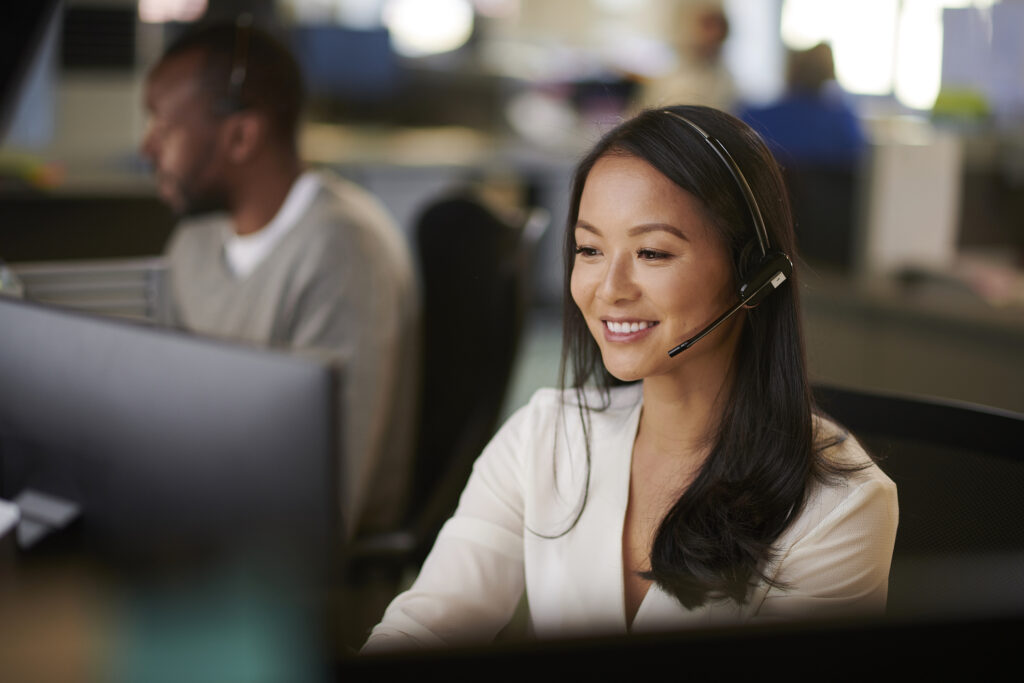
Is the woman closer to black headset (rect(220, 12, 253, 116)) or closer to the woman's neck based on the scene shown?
the woman's neck

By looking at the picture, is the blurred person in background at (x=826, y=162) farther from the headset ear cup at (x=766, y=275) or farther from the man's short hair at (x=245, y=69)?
the headset ear cup at (x=766, y=275)

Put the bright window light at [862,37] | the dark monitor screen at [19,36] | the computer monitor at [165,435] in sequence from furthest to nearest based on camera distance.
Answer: the bright window light at [862,37]
the dark monitor screen at [19,36]
the computer monitor at [165,435]

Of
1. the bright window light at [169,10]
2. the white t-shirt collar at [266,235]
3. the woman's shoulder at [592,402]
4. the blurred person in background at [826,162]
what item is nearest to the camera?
the woman's shoulder at [592,402]

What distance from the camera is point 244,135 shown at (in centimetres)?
158

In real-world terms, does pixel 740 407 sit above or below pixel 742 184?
below

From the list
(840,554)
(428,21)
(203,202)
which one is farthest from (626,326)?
(428,21)

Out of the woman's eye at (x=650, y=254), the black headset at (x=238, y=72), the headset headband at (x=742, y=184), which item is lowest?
the woman's eye at (x=650, y=254)

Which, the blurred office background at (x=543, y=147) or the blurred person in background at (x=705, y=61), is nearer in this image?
the blurred office background at (x=543, y=147)

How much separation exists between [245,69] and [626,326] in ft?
3.21

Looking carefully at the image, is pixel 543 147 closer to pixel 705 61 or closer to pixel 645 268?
pixel 705 61

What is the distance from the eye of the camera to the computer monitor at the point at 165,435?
0.58m

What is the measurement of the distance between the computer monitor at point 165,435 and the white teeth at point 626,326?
28 cm

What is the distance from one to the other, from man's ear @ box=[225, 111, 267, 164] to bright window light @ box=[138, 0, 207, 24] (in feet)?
9.19

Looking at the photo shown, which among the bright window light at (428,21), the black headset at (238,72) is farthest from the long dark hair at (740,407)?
the bright window light at (428,21)
